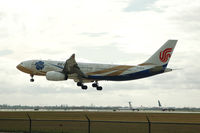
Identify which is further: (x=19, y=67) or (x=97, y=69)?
(x=19, y=67)

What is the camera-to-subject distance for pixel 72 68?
70.4 metres

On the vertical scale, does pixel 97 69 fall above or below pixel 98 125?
above

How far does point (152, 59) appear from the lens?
70938 millimetres

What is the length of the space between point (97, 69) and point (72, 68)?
481 cm

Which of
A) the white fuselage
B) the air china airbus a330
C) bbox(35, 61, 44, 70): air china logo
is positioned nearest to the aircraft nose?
the white fuselage

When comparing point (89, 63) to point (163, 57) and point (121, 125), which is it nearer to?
point (163, 57)

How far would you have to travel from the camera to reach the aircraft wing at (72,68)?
69113mm

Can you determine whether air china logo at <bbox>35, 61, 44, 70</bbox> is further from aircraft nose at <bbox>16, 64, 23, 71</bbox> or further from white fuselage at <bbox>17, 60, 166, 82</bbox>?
aircraft nose at <bbox>16, 64, 23, 71</bbox>

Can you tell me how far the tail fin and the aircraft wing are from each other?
1328 centimetres

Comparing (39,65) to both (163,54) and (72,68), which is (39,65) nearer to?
(72,68)

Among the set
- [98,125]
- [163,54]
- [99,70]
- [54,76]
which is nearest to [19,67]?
[54,76]

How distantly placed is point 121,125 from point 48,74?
94.1 feet

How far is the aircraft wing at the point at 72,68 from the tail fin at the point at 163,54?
1328 centimetres

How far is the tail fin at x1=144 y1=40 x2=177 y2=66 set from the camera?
2779 inches
